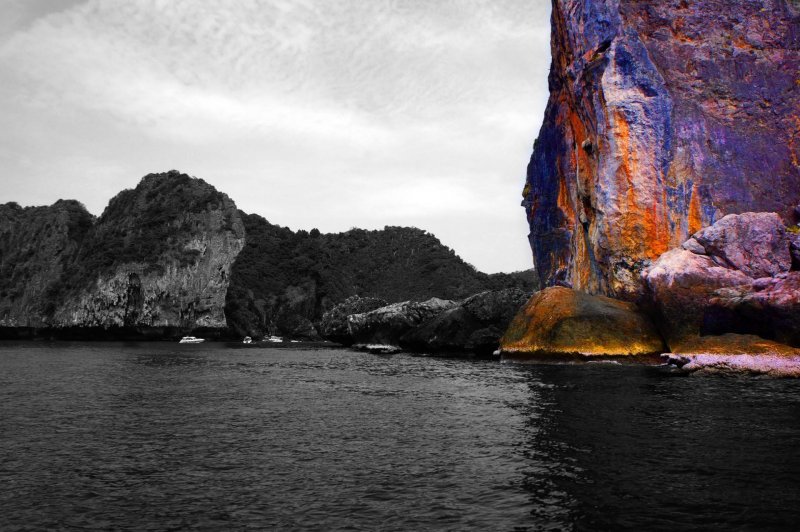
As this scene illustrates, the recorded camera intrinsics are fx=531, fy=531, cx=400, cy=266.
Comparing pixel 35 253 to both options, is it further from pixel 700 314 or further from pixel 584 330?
pixel 700 314

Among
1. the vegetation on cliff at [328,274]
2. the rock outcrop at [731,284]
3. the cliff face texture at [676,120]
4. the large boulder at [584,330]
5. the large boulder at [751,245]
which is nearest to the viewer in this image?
the rock outcrop at [731,284]

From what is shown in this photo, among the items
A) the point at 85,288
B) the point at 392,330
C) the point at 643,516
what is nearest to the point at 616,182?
the point at 392,330

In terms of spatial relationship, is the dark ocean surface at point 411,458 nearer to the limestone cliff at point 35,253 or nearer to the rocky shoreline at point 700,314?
the rocky shoreline at point 700,314

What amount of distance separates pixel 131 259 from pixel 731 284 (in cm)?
8962

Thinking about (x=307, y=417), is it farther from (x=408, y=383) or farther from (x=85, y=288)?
(x=85, y=288)

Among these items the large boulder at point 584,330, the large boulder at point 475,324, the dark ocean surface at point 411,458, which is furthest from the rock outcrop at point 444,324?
the dark ocean surface at point 411,458

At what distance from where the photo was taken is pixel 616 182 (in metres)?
38.3

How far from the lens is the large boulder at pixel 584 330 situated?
3070cm

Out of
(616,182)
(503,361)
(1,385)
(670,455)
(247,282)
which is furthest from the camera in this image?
(247,282)

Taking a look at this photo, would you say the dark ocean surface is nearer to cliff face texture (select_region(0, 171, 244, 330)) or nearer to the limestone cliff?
cliff face texture (select_region(0, 171, 244, 330))

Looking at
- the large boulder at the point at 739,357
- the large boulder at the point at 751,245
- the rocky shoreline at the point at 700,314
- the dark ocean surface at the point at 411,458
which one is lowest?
the dark ocean surface at the point at 411,458

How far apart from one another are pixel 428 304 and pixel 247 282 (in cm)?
7464

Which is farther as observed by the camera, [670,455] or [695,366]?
[695,366]

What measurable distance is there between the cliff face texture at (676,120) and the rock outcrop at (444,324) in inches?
306
